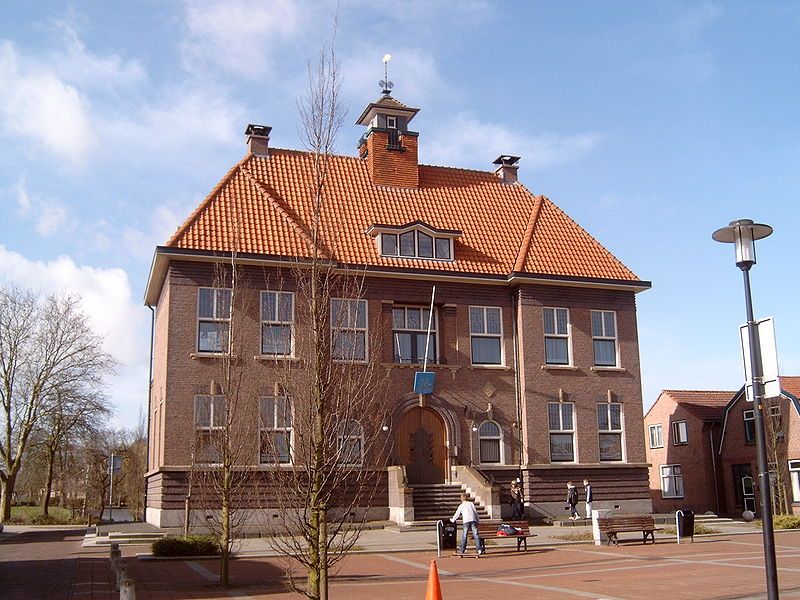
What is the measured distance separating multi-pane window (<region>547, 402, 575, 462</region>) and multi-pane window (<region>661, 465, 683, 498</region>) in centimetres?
1698

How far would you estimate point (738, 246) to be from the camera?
1128 cm

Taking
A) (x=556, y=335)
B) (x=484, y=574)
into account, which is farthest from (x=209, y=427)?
(x=556, y=335)

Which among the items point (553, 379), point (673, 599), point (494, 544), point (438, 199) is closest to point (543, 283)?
point (553, 379)

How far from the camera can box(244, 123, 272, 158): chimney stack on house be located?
33344 millimetres

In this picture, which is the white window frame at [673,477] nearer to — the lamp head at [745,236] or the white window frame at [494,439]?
the white window frame at [494,439]

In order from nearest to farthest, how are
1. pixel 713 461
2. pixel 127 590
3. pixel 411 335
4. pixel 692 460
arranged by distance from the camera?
pixel 127 590 → pixel 411 335 → pixel 713 461 → pixel 692 460

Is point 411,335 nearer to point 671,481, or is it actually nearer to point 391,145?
point 391,145

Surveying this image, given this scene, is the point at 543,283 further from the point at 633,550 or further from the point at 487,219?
the point at 633,550

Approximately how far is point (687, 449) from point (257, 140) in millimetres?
28778

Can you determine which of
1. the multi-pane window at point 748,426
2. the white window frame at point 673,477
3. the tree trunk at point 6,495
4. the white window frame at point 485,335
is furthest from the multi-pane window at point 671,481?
the tree trunk at point 6,495

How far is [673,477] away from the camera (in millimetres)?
46000

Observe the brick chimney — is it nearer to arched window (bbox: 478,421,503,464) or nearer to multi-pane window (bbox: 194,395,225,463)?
arched window (bbox: 478,421,503,464)

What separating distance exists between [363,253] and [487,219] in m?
6.44

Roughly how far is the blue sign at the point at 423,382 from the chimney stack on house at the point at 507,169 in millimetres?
11474
